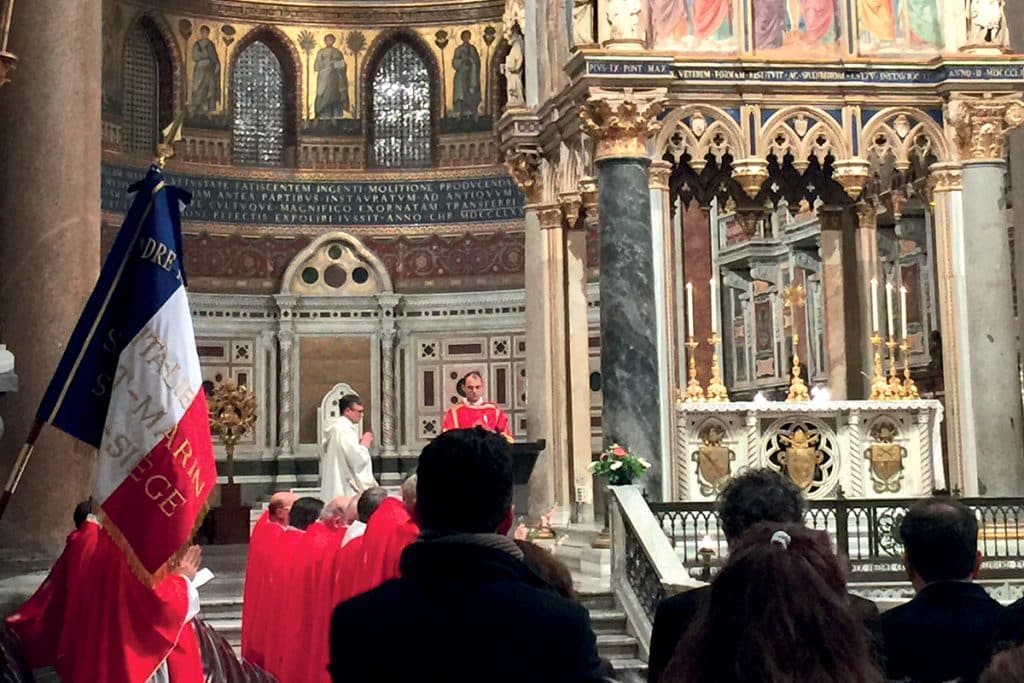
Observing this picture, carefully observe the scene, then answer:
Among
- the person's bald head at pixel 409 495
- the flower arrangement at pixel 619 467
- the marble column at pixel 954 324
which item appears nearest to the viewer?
the person's bald head at pixel 409 495

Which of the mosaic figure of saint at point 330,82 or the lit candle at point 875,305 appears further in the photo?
the mosaic figure of saint at point 330,82

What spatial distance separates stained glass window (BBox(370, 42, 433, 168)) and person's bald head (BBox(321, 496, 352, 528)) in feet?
65.2

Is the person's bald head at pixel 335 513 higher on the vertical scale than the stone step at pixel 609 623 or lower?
higher

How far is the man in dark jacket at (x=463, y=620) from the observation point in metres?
3.27

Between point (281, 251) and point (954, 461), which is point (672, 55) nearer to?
point (954, 461)

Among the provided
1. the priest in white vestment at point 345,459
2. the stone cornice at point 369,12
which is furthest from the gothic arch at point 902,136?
the stone cornice at point 369,12

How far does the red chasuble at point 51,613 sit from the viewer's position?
726 cm

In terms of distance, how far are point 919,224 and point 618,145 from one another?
728 cm

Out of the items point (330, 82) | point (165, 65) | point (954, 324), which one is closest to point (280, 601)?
point (954, 324)

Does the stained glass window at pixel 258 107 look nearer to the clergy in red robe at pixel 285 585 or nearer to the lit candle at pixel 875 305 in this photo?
the lit candle at pixel 875 305

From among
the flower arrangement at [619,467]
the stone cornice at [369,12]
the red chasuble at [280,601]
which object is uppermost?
the stone cornice at [369,12]

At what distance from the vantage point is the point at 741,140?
15508 millimetres

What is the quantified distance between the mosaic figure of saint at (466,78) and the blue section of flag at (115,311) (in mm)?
23106

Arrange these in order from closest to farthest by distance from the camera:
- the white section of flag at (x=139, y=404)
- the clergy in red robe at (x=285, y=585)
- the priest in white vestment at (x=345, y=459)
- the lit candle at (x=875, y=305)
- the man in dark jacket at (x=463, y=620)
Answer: the man in dark jacket at (x=463, y=620) → the white section of flag at (x=139, y=404) → the clergy in red robe at (x=285, y=585) → the priest in white vestment at (x=345, y=459) → the lit candle at (x=875, y=305)
